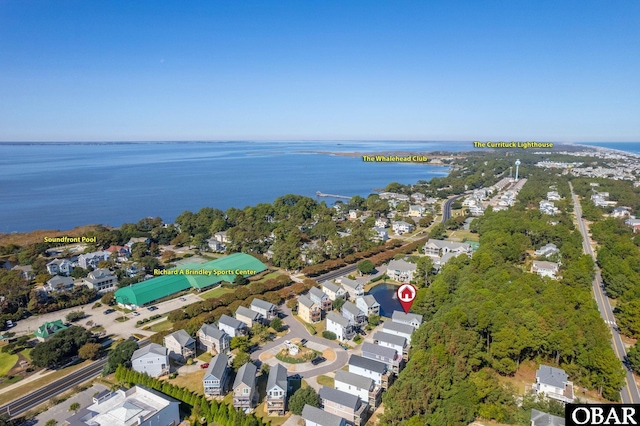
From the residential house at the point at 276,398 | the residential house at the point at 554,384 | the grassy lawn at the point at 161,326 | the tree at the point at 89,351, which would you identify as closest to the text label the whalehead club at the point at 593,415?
the residential house at the point at 554,384

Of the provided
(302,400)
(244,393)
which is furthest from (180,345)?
(302,400)

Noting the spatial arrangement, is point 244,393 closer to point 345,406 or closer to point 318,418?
point 318,418

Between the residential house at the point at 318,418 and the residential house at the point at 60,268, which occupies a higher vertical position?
the residential house at the point at 318,418

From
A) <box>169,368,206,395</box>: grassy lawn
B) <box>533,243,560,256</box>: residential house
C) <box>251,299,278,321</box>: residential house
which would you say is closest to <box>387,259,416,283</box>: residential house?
<box>251,299,278,321</box>: residential house

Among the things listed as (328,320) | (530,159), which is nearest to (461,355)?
(328,320)

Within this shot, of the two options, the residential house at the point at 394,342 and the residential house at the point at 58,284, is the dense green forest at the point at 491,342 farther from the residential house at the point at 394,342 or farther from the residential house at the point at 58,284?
the residential house at the point at 58,284

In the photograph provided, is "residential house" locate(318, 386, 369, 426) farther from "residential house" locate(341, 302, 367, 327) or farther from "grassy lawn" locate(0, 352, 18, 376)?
"grassy lawn" locate(0, 352, 18, 376)

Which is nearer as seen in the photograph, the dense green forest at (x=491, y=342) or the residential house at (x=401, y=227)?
the dense green forest at (x=491, y=342)
